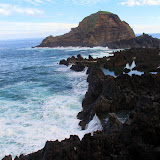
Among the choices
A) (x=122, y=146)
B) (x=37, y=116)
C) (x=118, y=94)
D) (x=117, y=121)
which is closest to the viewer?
(x=122, y=146)

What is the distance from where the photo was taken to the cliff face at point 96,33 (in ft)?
A: 408

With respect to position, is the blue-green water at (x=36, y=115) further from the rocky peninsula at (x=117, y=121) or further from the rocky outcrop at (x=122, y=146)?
the rocky outcrop at (x=122, y=146)

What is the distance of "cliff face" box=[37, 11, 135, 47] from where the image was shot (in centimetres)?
12431

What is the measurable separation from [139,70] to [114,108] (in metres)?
19.4

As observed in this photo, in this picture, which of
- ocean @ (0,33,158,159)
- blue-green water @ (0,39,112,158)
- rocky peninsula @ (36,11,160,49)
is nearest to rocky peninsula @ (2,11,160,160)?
ocean @ (0,33,158,159)

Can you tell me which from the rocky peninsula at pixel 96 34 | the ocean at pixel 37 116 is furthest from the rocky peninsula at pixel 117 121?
the rocky peninsula at pixel 96 34

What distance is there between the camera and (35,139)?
575 inches

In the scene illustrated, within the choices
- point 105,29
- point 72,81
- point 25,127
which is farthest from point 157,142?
point 105,29

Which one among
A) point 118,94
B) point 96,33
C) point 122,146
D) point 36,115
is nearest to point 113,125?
point 122,146

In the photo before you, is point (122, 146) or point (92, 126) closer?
point (122, 146)

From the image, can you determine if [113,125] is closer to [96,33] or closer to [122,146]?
[122,146]

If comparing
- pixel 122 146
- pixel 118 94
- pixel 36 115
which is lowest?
pixel 36 115

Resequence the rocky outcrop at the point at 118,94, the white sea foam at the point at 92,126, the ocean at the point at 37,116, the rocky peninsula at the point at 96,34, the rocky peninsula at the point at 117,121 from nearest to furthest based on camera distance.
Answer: the rocky peninsula at the point at 117,121
the white sea foam at the point at 92,126
the ocean at the point at 37,116
the rocky outcrop at the point at 118,94
the rocky peninsula at the point at 96,34

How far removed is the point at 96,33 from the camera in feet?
414
